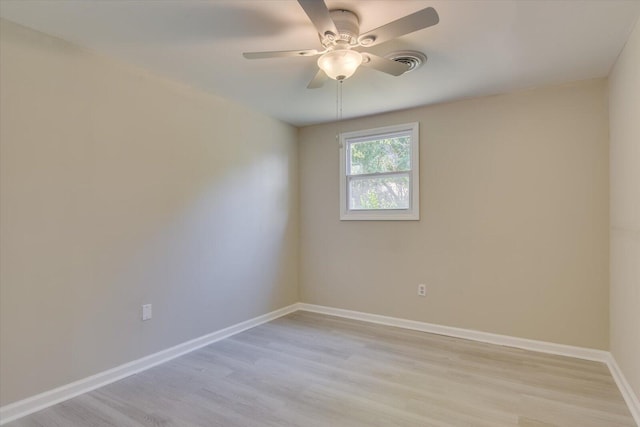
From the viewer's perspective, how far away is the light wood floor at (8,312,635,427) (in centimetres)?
202

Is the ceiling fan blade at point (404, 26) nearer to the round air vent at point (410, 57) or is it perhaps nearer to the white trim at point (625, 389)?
the round air vent at point (410, 57)

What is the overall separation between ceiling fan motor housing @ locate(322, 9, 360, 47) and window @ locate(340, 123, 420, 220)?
1810 millimetres

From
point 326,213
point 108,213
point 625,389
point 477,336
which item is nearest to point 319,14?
point 108,213

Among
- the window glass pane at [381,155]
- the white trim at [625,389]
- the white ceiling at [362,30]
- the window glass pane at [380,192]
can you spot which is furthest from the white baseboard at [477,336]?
the white ceiling at [362,30]

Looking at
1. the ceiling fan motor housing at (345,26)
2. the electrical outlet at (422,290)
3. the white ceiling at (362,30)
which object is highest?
the white ceiling at (362,30)

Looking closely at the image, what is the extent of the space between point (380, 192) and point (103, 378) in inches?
117

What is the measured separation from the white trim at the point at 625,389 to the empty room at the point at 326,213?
1.1 inches

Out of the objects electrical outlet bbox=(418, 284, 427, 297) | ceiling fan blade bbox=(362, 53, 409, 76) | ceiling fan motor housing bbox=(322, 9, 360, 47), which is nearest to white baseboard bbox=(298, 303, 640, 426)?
Result: electrical outlet bbox=(418, 284, 427, 297)

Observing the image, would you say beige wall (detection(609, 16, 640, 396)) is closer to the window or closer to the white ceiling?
the white ceiling

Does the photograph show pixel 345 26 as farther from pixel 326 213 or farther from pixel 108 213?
pixel 326 213

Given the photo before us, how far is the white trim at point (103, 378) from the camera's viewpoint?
6.70ft

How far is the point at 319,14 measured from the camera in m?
1.60

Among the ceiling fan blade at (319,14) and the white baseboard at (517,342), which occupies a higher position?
the ceiling fan blade at (319,14)

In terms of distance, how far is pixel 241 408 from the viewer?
84.2 inches
